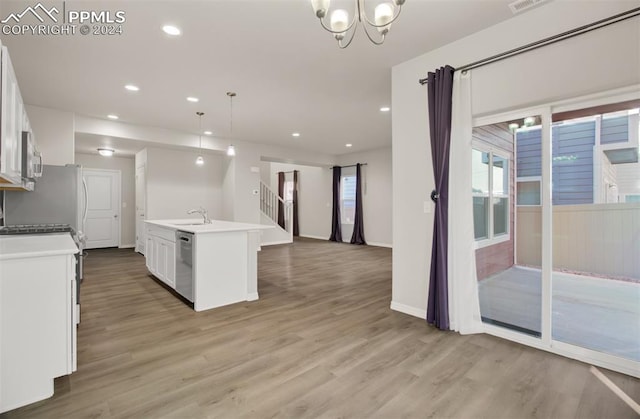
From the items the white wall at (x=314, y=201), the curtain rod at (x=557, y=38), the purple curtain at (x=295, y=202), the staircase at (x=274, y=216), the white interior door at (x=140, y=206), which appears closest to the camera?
the curtain rod at (x=557, y=38)

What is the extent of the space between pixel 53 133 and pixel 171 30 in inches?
145

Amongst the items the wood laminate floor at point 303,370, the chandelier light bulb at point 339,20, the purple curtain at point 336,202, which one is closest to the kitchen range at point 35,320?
the wood laminate floor at point 303,370

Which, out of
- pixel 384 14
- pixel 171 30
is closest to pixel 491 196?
pixel 384 14

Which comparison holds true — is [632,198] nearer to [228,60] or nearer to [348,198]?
[228,60]

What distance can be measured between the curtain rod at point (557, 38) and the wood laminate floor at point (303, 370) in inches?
97.9

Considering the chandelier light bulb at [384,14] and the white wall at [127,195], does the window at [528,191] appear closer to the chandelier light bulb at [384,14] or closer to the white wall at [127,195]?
the chandelier light bulb at [384,14]

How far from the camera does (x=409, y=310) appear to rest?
3.32m

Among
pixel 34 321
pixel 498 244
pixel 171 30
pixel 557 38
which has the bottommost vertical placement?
pixel 34 321

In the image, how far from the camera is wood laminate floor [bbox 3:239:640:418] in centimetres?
182

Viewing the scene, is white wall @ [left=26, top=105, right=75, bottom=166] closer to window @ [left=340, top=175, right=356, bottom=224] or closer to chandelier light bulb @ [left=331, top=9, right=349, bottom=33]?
chandelier light bulb @ [left=331, top=9, right=349, bottom=33]

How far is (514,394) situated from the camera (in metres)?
1.95

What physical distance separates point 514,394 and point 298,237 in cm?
931

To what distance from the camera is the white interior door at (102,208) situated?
7910 millimetres

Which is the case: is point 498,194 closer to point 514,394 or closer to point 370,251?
point 514,394
